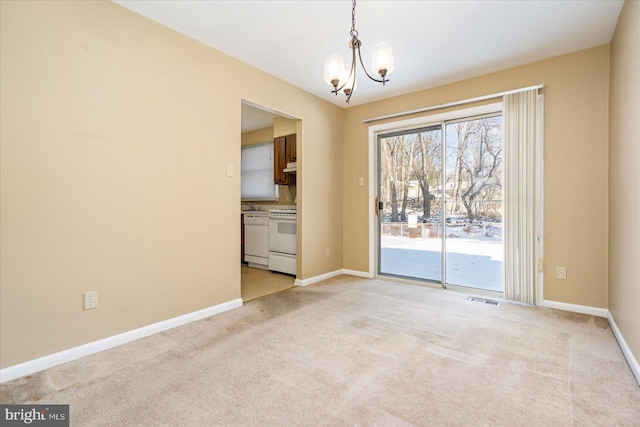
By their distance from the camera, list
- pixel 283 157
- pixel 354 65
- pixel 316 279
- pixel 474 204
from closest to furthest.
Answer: pixel 354 65 < pixel 474 204 < pixel 316 279 < pixel 283 157

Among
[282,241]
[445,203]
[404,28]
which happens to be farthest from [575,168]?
[282,241]

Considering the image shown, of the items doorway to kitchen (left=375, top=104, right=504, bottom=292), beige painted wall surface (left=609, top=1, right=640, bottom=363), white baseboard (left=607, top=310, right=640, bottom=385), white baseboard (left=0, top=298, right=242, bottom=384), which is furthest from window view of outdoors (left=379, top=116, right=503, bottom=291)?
white baseboard (left=0, top=298, right=242, bottom=384)

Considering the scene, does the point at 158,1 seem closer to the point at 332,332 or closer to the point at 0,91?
the point at 0,91

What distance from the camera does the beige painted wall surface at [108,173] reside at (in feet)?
6.05

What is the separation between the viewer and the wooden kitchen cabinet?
190 inches

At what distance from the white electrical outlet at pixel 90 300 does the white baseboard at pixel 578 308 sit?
400 centimetres

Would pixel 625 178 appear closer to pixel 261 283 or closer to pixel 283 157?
pixel 261 283

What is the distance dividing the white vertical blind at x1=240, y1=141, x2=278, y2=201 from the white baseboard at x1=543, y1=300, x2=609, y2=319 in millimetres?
4089

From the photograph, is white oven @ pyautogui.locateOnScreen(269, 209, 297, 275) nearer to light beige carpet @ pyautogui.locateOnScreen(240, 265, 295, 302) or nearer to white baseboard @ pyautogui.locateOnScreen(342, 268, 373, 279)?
light beige carpet @ pyautogui.locateOnScreen(240, 265, 295, 302)

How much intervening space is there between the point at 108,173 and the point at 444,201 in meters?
3.48

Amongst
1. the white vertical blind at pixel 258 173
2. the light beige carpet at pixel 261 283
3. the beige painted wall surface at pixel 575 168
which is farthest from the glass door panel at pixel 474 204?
the white vertical blind at pixel 258 173

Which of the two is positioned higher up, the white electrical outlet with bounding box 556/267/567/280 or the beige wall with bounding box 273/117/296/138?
the beige wall with bounding box 273/117/296/138

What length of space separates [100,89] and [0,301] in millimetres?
1486

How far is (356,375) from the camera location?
1829 millimetres
